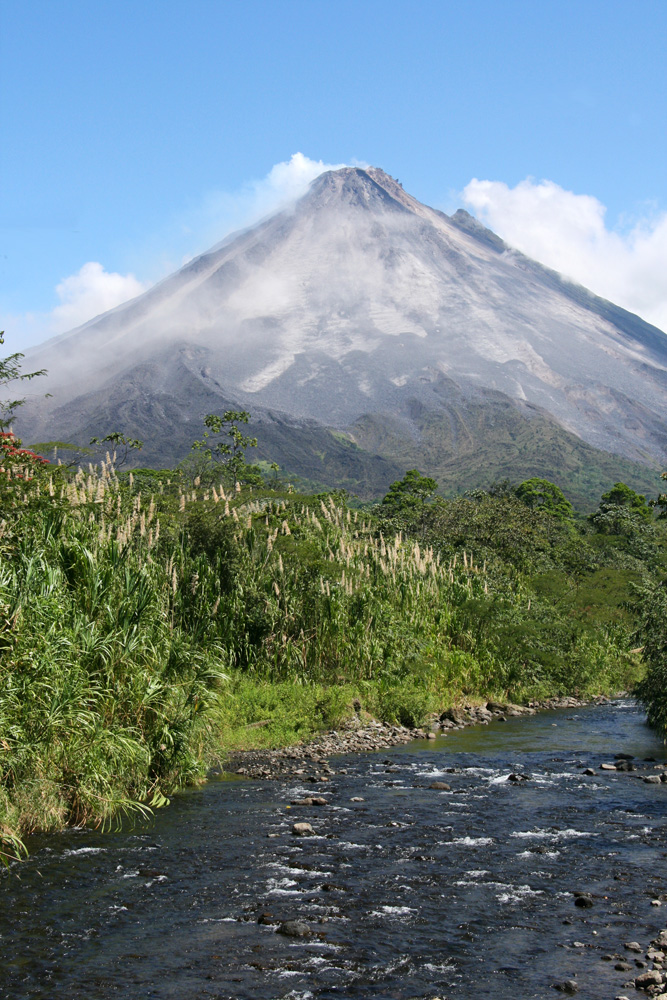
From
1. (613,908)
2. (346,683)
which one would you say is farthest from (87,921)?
(346,683)

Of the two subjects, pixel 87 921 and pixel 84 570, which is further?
pixel 84 570

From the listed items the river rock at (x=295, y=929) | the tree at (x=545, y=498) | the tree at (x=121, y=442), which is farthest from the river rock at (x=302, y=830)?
the tree at (x=545, y=498)

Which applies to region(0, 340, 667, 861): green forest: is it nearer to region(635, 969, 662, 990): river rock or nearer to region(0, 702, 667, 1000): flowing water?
region(0, 702, 667, 1000): flowing water

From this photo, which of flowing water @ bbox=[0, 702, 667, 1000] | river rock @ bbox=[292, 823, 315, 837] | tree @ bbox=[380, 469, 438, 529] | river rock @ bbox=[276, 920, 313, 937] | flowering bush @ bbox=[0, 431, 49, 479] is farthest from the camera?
tree @ bbox=[380, 469, 438, 529]

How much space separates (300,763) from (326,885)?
20.0 ft

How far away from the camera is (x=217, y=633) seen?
18.3m

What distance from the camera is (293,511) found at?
→ 88.6 feet

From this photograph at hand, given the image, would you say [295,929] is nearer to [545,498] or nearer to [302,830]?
[302,830]

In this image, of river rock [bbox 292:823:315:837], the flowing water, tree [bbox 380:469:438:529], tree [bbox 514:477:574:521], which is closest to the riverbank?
the flowing water

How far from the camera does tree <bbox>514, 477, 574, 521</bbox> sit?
275 feet

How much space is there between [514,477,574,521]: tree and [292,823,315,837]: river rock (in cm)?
6994

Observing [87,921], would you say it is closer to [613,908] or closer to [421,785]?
[613,908]

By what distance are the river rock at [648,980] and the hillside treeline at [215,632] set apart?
6.12 meters

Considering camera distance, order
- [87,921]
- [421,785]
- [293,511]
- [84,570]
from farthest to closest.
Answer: [293,511] < [421,785] < [84,570] < [87,921]
